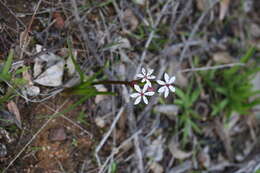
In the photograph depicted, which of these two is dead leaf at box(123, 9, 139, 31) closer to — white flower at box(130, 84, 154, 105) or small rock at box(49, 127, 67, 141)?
white flower at box(130, 84, 154, 105)

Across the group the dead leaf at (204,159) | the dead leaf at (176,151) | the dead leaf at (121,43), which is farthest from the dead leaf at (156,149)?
the dead leaf at (121,43)

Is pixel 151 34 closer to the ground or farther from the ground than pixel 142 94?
farther from the ground

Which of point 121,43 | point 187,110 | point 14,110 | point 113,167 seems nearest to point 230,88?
point 187,110

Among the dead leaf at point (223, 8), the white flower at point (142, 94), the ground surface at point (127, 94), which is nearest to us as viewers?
the white flower at point (142, 94)

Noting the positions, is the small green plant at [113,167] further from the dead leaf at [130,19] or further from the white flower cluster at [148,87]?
the dead leaf at [130,19]

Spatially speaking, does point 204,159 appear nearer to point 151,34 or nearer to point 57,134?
point 151,34

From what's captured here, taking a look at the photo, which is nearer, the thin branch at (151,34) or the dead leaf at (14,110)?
the dead leaf at (14,110)
